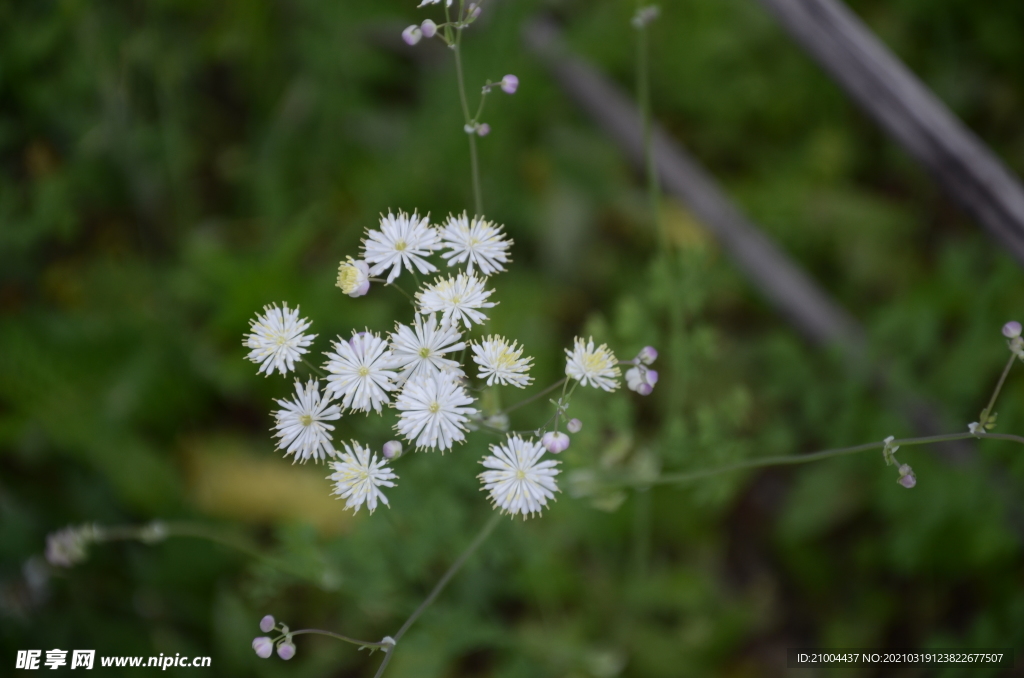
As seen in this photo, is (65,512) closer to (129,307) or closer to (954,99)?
(129,307)

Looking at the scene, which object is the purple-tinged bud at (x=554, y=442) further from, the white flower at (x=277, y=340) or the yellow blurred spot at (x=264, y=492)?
the yellow blurred spot at (x=264, y=492)

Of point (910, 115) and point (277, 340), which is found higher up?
point (910, 115)

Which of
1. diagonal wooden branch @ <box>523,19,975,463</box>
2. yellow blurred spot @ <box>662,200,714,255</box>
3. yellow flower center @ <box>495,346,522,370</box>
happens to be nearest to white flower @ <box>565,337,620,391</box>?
yellow flower center @ <box>495,346,522,370</box>

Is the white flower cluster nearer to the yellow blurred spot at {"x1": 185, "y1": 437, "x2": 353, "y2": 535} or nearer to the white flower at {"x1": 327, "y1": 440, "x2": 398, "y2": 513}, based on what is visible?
the white flower at {"x1": 327, "y1": 440, "x2": 398, "y2": 513}

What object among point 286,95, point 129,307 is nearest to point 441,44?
point 286,95

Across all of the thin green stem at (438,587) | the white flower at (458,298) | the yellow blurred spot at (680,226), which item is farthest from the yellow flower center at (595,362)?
the yellow blurred spot at (680,226)

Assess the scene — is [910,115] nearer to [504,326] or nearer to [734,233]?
[734,233]

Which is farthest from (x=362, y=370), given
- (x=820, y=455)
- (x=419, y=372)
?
(x=820, y=455)
